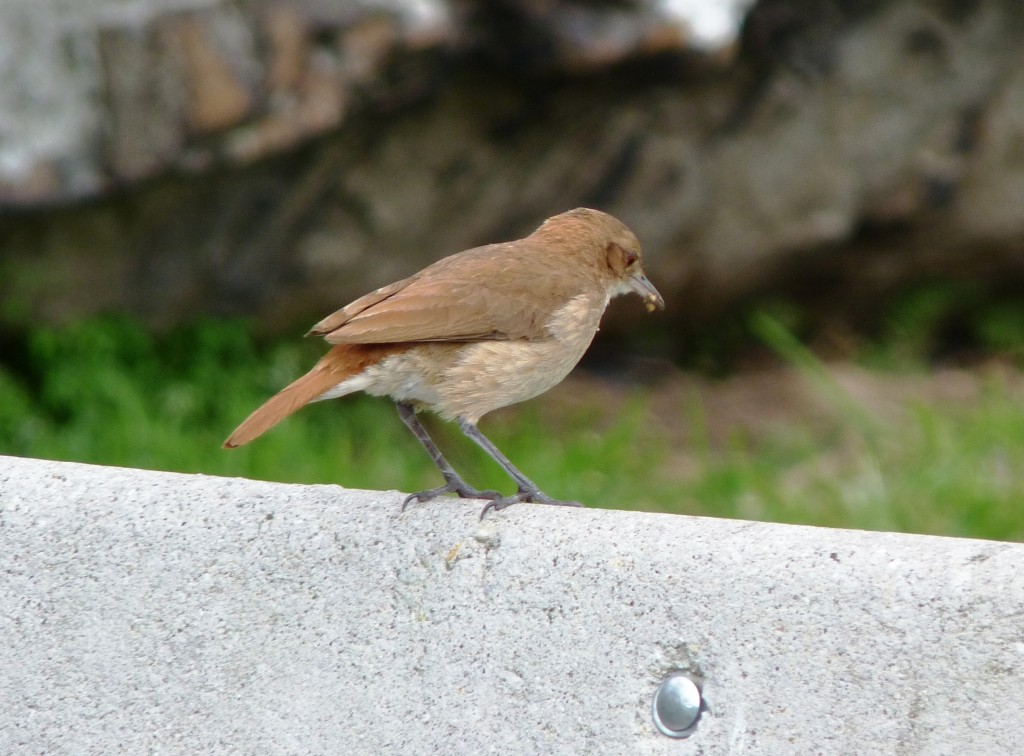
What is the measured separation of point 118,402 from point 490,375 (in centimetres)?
306

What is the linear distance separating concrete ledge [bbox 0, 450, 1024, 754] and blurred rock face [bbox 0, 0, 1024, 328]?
2843 mm

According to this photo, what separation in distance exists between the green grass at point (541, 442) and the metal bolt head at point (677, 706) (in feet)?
8.87

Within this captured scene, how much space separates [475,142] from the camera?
6.41 m

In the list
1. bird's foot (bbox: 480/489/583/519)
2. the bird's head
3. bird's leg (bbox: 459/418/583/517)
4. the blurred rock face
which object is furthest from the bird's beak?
the blurred rock face

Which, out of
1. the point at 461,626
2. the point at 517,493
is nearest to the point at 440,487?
the point at 517,493

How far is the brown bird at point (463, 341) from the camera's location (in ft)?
10.8

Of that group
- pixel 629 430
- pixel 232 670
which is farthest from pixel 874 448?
pixel 232 670

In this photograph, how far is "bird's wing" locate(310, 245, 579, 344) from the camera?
10.8 ft

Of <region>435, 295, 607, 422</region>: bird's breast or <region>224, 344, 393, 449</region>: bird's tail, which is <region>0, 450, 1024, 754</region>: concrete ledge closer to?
<region>224, 344, 393, 449</region>: bird's tail

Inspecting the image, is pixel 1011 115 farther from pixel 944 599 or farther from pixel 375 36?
pixel 944 599

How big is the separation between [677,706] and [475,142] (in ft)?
14.1

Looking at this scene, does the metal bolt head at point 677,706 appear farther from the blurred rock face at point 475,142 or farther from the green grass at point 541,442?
the blurred rock face at point 475,142

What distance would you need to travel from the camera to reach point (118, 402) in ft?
19.6

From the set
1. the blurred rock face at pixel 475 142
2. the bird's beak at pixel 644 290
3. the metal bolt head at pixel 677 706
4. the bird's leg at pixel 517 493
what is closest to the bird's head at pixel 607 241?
the bird's beak at pixel 644 290
